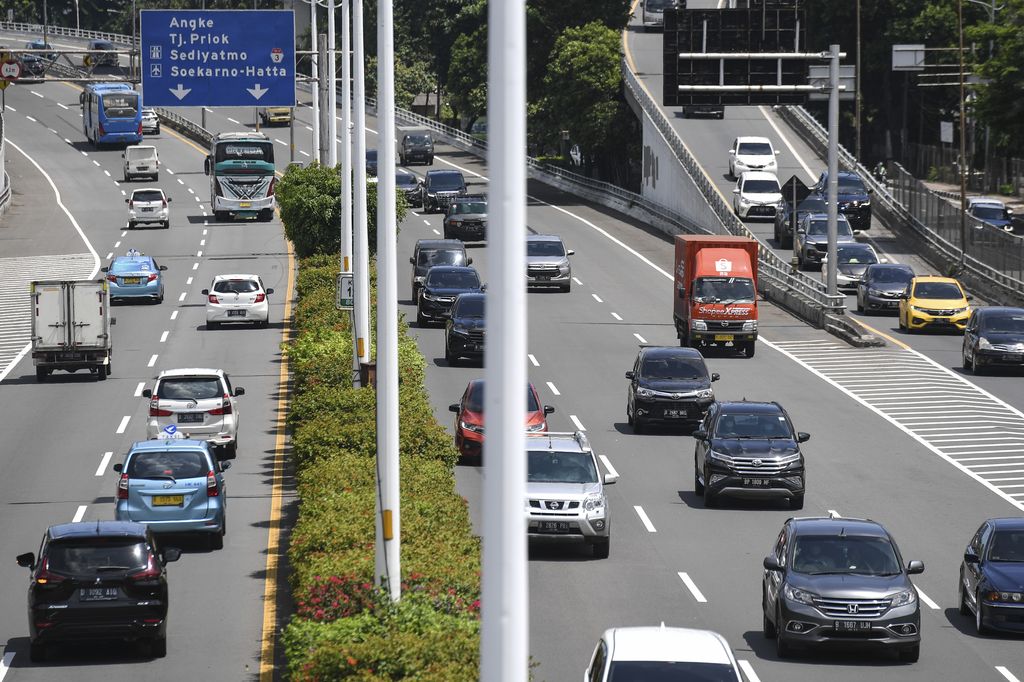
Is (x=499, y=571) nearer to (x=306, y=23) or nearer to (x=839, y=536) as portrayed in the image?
(x=839, y=536)

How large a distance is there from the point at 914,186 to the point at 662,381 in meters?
39.7

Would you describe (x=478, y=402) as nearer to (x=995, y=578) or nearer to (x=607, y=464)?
(x=607, y=464)

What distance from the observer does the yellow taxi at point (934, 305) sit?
164ft

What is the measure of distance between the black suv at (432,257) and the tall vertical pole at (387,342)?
113ft

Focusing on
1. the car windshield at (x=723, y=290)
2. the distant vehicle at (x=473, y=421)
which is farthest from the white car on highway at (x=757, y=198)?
the distant vehicle at (x=473, y=421)

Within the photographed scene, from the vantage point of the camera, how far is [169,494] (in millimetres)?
25547

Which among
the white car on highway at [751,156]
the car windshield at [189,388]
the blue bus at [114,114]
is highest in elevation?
the blue bus at [114,114]

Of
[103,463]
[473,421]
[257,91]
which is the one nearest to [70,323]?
[257,91]

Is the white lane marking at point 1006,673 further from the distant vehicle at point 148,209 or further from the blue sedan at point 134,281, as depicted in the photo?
the distant vehicle at point 148,209

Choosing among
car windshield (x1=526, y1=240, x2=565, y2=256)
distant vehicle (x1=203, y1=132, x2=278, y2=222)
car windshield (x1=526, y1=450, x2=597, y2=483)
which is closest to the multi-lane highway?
car windshield (x1=526, y1=450, x2=597, y2=483)

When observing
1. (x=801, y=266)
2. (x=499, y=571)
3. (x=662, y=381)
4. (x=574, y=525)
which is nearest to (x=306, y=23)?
(x=801, y=266)

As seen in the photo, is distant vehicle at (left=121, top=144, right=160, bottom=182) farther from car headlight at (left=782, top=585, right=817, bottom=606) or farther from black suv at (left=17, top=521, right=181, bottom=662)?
car headlight at (left=782, top=585, right=817, bottom=606)

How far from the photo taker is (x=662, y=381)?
3634 centimetres

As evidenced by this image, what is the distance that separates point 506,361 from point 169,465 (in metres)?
18.9
